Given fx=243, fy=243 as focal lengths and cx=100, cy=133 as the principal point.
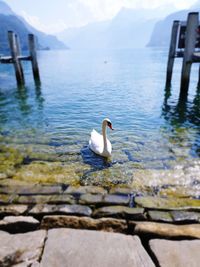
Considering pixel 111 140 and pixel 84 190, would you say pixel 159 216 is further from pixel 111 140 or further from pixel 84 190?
pixel 111 140

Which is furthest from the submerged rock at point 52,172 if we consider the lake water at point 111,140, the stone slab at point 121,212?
the stone slab at point 121,212

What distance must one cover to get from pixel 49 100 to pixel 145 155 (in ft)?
33.1

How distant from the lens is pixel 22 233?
3.51m

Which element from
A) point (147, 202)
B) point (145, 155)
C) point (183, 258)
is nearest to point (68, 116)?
point (145, 155)

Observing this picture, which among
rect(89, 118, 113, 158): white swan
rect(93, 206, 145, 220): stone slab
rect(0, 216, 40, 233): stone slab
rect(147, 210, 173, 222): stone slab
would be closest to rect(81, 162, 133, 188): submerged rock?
rect(89, 118, 113, 158): white swan

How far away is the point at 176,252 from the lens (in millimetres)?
3076

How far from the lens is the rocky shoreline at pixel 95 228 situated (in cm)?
300

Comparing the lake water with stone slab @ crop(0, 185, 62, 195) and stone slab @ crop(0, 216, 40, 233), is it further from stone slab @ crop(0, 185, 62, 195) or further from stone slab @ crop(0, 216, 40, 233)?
stone slab @ crop(0, 216, 40, 233)

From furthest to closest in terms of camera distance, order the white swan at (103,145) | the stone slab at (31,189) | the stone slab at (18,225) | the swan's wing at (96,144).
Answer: the swan's wing at (96,144) < the white swan at (103,145) < the stone slab at (31,189) < the stone slab at (18,225)

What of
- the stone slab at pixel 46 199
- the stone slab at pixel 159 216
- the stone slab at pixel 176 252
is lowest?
the stone slab at pixel 46 199

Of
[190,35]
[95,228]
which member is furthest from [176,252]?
[190,35]

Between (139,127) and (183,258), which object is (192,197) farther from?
(139,127)

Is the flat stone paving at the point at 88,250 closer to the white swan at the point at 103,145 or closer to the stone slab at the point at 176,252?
the stone slab at the point at 176,252

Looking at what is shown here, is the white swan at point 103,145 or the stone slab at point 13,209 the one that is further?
the white swan at point 103,145
